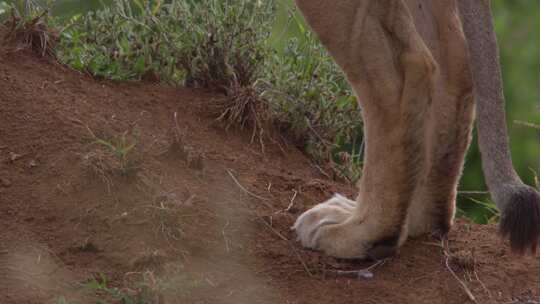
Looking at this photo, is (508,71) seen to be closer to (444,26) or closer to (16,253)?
(444,26)

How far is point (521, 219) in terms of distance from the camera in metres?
3.13

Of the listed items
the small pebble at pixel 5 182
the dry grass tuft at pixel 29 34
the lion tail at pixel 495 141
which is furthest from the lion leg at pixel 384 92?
the dry grass tuft at pixel 29 34

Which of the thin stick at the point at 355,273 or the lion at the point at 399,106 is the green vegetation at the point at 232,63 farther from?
the thin stick at the point at 355,273

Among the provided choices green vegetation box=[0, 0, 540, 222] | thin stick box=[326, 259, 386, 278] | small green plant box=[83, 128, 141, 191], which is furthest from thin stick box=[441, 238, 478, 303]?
small green plant box=[83, 128, 141, 191]

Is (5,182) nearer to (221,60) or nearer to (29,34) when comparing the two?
(29,34)

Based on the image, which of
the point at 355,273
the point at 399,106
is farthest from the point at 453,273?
the point at 399,106

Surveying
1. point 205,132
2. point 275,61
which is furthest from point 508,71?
point 205,132

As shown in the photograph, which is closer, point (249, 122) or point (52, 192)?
point (52, 192)

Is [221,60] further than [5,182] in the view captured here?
Yes

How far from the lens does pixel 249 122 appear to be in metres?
4.31

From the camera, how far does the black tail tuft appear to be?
3.14 m

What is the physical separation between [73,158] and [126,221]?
1.19 feet

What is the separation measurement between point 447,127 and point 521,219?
23.5 inches

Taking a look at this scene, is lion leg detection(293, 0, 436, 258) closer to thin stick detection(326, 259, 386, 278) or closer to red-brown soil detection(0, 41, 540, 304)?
thin stick detection(326, 259, 386, 278)
